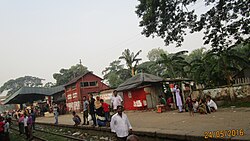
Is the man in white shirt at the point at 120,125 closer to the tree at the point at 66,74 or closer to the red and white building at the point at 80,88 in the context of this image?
the red and white building at the point at 80,88

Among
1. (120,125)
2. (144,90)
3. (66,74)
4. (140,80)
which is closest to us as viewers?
(120,125)

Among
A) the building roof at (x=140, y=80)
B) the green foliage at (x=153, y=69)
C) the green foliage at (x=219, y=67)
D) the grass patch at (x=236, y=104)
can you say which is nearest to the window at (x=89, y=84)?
the green foliage at (x=153, y=69)

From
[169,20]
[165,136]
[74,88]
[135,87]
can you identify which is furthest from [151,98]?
[74,88]

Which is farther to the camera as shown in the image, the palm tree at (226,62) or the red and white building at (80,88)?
the red and white building at (80,88)

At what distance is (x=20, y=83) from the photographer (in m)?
113

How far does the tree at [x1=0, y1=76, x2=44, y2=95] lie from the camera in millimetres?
108656

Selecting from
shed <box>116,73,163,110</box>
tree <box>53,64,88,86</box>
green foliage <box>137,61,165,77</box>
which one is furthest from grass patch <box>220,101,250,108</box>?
tree <box>53,64,88,86</box>

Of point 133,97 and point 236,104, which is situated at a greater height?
point 133,97

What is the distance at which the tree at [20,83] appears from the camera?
108656 mm

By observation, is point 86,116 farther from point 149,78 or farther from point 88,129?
point 149,78

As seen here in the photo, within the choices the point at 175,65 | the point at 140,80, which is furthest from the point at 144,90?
the point at 175,65

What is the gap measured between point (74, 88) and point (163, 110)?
81.1ft

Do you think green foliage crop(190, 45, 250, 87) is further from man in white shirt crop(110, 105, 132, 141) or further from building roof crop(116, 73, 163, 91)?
man in white shirt crop(110, 105, 132, 141)

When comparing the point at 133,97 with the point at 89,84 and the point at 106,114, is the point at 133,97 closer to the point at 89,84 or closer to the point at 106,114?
the point at 106,114
